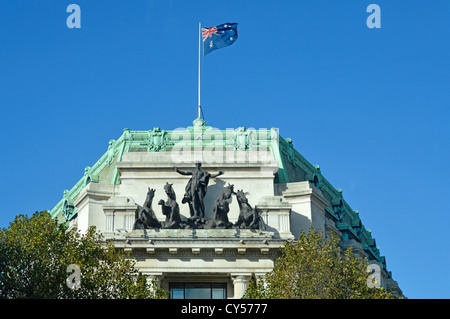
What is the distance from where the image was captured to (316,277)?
6638 centimetres

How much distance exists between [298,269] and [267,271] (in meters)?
8.83

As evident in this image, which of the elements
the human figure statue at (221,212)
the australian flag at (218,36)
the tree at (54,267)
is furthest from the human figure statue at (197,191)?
the australian flag at (218,36)

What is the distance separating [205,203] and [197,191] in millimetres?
2125

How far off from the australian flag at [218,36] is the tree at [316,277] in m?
25.7

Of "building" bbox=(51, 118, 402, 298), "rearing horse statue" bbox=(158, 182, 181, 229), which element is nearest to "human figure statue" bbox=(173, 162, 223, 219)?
"building" bbox=(51, 118, 402, 298)

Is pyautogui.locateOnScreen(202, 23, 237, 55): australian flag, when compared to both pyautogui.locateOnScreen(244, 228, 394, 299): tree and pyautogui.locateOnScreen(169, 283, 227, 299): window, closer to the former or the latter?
pyautogui.locateOnScreen(169, 283, 227, 299): window

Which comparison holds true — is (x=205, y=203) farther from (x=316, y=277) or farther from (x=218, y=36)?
(x=316, y=277)

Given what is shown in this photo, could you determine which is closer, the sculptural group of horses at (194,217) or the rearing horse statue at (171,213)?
the sculptural group of horses at (194,217)

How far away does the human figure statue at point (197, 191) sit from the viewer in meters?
79.3

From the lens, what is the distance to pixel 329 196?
3757 inches

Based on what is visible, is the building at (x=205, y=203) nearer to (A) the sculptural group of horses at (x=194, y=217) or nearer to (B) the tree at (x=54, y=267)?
(A) the sculptural group of horses at (x=194, y=217)
